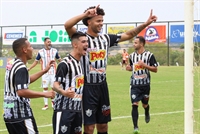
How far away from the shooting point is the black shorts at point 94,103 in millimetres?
8008

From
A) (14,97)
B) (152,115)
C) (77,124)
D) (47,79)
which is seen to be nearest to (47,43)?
(47,79)

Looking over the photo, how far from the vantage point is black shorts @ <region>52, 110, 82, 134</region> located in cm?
722

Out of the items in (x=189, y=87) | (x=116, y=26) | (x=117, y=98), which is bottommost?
(x=117, y=98)

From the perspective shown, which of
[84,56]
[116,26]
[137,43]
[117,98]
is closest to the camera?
[84,56]

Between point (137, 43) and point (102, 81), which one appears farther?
point (137, 43)

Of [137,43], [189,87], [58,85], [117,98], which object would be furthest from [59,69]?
[117,98]

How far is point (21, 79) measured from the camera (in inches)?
267

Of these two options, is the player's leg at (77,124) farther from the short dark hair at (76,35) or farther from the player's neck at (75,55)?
the short dark hair at (76,35)

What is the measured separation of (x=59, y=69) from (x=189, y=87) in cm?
190

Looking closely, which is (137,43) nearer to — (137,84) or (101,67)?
(137,84)

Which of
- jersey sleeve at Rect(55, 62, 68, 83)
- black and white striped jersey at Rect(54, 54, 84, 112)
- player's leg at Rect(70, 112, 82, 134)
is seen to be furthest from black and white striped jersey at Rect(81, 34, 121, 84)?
player's leg at Rect(70, 112, 82, 134)

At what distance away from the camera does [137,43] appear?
1184 centimetres

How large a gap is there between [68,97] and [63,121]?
38cm

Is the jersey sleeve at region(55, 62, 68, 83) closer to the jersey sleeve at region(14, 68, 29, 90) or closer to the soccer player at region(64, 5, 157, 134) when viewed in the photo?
the jersey sleeve at region(14, 68, 29, 90)
